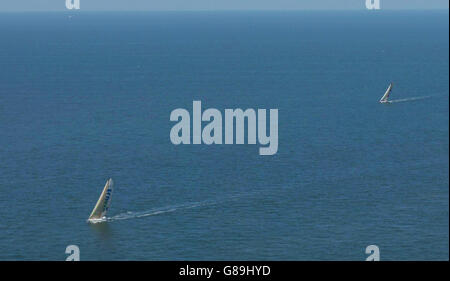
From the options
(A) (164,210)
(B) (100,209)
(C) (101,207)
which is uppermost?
(C) (101,207)

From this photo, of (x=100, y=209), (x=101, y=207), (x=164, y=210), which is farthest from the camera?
(x=164, y=210)

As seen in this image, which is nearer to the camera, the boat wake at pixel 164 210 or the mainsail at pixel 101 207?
the mainsail at pixel 101 207

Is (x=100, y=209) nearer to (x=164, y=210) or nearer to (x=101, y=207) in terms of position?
(x=101, y=207)

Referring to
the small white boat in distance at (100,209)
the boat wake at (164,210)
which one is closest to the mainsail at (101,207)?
the small white boat in distance at (100,209)

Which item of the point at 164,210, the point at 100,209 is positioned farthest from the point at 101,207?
the point at 164,210

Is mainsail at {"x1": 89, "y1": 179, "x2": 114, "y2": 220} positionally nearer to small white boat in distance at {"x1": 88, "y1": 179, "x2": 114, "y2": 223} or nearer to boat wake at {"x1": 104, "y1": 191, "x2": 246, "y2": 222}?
small white boat in distance at {"x1": 88, "y1": 179, "x2": 114, "y2": 223}

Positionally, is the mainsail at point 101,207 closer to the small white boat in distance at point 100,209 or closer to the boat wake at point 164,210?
the small white boat in distance at point 100,209

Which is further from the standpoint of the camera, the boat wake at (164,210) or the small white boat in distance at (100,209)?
the boat wake at (164,210)

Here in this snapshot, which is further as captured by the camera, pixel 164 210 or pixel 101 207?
pixel 164 210

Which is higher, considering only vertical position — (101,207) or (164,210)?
(101,207)
